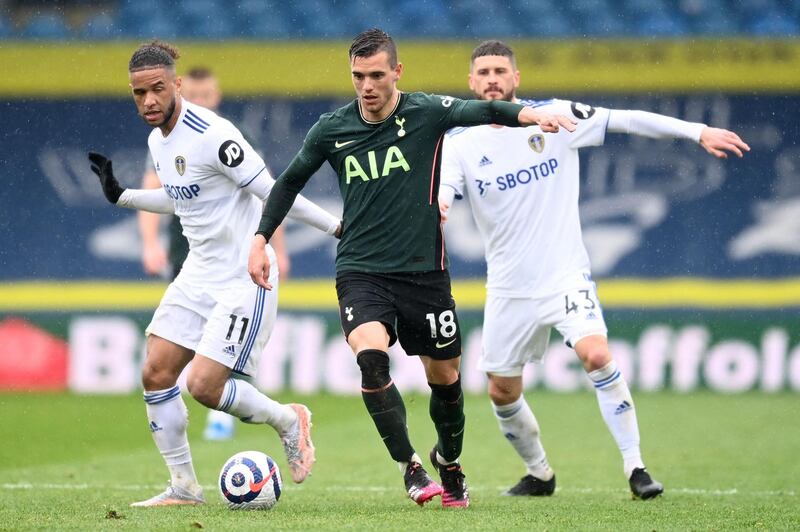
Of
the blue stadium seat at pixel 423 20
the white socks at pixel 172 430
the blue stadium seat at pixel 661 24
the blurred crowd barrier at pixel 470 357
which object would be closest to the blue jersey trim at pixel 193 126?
the white socks at pixel 172 430

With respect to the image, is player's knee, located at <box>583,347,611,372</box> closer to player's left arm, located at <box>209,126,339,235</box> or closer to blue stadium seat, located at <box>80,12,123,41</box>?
player's left arm, located at <box>209,126,339,235</box>

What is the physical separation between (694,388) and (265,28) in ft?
23.7

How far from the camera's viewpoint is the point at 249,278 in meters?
7.23

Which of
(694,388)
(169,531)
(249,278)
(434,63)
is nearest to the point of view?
(169,531)

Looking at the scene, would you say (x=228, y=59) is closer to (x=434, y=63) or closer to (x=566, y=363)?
(x=434, y=63)

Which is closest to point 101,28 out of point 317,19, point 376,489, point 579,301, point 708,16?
point 317,19

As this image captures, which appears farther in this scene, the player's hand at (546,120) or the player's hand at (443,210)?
the player's hand at (443,210)

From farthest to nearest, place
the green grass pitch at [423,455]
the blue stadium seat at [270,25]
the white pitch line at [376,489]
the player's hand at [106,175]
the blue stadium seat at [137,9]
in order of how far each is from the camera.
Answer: the blue stadium seat at [137,9] < the blue stadium seat at [270,25] < the white pitch line at [376,489] < the player's hand at [106,175] < the green grass pitch at [423,455]

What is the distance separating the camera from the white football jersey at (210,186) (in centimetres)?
705

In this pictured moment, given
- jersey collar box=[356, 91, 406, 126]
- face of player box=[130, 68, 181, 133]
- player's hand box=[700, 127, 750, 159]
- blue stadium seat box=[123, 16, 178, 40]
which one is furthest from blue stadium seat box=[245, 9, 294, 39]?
player's hand box=[700, 127, 750, 159]

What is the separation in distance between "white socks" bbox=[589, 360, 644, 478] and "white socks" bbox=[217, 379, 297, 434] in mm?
1712

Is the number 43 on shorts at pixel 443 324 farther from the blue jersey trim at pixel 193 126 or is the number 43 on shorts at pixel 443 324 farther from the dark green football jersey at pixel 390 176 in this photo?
the blue jersey trim at pixel 193 126

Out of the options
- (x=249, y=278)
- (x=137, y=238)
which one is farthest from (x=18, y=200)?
(x=249, y=278)

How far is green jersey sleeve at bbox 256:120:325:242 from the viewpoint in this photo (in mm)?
6758
